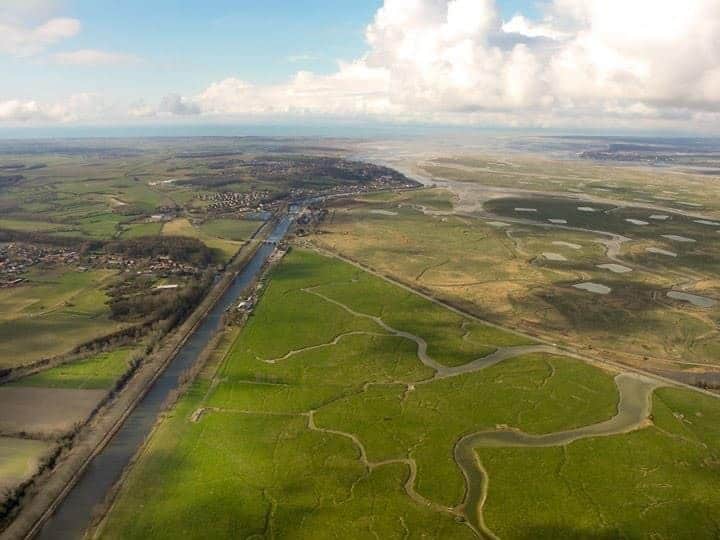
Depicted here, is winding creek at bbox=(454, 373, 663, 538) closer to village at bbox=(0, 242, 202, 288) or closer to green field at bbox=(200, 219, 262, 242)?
village at bbox=(0, 242, 202, 288)

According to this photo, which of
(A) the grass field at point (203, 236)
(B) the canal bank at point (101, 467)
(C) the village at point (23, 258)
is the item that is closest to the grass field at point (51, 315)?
(C) the village at point (23, 258)

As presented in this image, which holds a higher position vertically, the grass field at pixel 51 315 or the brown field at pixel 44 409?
the grass field at pixel 51 315

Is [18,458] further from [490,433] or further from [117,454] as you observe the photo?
[490,433]

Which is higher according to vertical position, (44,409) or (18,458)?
(44,409)

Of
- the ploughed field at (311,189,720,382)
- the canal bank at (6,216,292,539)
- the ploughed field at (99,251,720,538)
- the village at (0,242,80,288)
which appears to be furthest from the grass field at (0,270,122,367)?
the ploughed field at (311,189,720,382)

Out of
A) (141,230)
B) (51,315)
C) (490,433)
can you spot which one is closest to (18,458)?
(51,315)

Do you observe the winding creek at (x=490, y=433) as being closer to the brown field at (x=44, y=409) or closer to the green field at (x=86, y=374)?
the green field at (x=86, y=374)

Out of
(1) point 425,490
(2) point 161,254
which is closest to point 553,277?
(1) point 425,490

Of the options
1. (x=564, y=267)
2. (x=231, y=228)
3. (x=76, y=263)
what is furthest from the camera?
(x=231, y=228)
